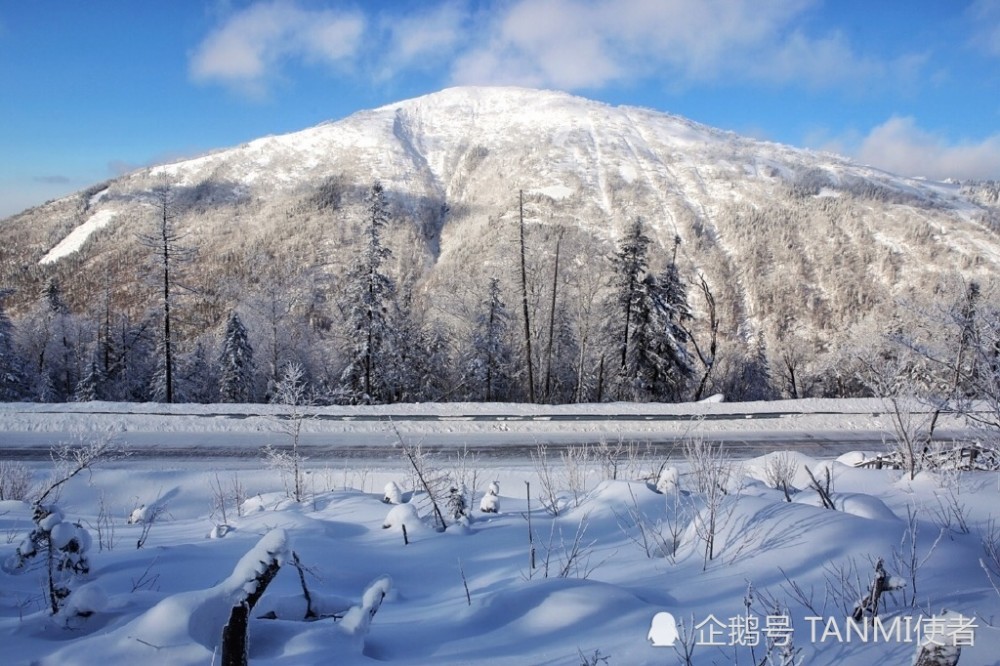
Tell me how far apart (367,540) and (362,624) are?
207cm

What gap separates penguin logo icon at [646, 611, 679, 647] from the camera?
2262 mm

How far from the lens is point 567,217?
14250cm

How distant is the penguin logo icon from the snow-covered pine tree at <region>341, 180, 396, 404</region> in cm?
1984

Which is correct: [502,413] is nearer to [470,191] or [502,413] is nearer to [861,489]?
[861,489]

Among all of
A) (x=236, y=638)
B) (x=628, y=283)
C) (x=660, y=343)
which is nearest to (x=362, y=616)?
(x=236, y=638)

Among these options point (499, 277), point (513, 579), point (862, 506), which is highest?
point (499, 277)

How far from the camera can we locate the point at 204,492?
8.41 metres

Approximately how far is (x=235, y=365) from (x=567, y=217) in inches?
4828

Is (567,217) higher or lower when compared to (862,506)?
higher

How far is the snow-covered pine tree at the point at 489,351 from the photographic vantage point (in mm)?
31172

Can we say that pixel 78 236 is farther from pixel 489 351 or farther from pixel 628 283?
pixel 628 283

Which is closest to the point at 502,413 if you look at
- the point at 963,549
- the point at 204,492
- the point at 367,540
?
the point at 204,492

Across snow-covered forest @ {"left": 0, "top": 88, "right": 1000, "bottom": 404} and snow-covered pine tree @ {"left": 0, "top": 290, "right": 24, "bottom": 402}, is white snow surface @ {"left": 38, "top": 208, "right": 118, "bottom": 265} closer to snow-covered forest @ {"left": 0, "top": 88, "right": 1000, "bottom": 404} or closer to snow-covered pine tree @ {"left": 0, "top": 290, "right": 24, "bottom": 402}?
snow-covered forest @ {"left": 0, "top": 88, "right": 1000, "bottom": 404}

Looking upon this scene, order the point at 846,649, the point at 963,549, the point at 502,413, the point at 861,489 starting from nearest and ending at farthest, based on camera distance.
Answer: the point at 846,649 < the point at 963,549 < the point at 861,489 < the point at 502,413
